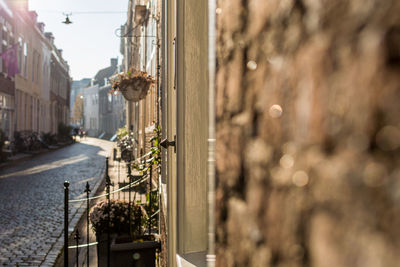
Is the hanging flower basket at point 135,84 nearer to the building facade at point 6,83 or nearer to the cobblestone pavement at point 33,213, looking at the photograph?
the cobblestone pavement at point 33,213

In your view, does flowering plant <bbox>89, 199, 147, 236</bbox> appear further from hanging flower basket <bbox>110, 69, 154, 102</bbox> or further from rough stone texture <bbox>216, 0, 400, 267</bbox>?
rough stone texture <bbox>216, 0, 400, 267</bbox>

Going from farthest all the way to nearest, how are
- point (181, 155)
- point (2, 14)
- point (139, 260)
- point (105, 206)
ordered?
point (2, 14) < point (105, 206) < point (139, 260) < point (181, 155)

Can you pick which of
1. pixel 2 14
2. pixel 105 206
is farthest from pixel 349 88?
pixel 2 14

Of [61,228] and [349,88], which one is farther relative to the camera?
[61,228]

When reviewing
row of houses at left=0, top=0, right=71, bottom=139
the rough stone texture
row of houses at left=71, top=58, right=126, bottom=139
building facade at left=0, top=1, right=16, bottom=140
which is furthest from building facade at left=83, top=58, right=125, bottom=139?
the rough stone texture

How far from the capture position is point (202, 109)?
220 centimetres

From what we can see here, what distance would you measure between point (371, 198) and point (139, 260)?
142 inches

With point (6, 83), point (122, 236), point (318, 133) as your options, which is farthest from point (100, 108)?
point (318, 133)

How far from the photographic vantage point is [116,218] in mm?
4152

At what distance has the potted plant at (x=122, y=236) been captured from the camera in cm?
365

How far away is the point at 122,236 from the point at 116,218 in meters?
0.21

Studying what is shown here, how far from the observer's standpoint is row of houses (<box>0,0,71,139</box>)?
18297 millimetres

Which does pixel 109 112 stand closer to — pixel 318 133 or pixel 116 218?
pixel 116 218

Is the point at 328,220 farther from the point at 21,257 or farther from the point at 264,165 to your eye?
the point at 21,257
